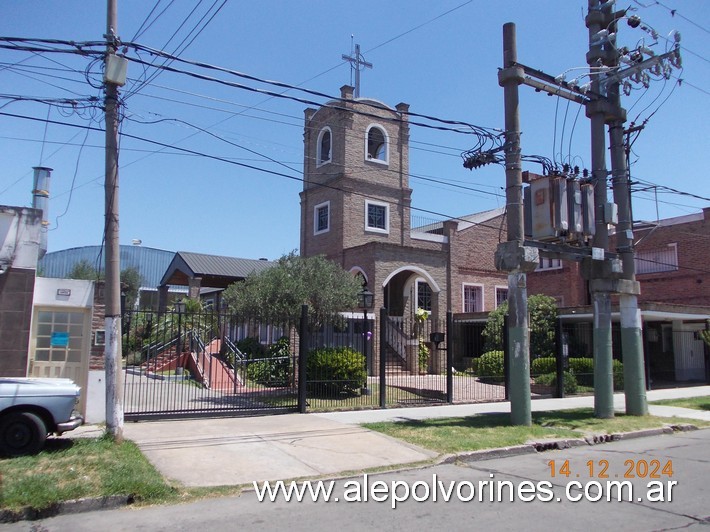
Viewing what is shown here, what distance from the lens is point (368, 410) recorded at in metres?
14.6

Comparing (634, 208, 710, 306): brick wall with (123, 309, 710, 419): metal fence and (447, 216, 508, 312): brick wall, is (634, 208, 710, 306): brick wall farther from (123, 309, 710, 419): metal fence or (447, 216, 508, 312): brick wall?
(447, 216, 508, 312): brick wall

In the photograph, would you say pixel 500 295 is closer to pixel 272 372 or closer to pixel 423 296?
pixel 423 296

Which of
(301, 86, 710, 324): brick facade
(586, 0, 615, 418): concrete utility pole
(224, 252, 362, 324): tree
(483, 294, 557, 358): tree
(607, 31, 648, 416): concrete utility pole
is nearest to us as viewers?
A: (586, 0, 615, 418): concrete utility pole

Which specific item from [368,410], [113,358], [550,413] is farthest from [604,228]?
[113,358]

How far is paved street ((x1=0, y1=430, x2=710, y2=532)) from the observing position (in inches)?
239

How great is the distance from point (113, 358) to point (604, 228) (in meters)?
11.0

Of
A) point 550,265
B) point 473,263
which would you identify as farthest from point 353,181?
point 550,265

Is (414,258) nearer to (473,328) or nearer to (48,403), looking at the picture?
(473,328)

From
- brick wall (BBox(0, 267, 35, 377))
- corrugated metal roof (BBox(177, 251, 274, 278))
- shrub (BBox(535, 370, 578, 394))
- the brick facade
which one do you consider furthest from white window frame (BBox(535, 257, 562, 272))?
brick wall (BBox(0, 267, 35, 377))

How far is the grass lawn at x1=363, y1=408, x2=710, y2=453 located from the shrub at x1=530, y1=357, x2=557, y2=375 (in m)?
6.18

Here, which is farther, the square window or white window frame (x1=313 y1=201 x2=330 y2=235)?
the square window

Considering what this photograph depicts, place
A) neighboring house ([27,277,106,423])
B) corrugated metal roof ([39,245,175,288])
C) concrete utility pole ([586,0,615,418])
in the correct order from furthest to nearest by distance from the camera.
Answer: corrugated metal roof ([39,245,175,288])
concrete utility pole ([586,0,615,418])
neighboring house ([27,277,106,423])

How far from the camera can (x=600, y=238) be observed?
14.0 meters

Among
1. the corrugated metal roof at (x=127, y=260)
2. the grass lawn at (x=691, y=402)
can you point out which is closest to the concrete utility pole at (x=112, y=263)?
the grass lawn at (x=691, y=402)
